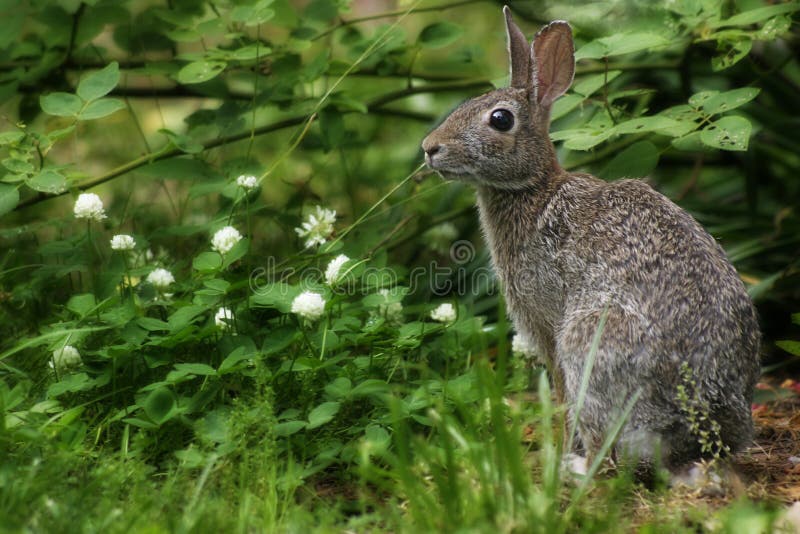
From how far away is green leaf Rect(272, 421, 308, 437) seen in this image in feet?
11.7

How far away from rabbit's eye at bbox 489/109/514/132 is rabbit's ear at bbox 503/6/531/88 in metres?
0.22

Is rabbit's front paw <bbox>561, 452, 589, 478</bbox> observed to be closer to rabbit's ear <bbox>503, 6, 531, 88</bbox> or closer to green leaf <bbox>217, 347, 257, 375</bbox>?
green leaf <bbox>217, 347, 257, 375</bbox>

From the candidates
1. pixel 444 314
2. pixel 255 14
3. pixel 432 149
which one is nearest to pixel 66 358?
pixel 444 314

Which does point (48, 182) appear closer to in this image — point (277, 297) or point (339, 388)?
point (277, 297)

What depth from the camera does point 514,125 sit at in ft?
13.6

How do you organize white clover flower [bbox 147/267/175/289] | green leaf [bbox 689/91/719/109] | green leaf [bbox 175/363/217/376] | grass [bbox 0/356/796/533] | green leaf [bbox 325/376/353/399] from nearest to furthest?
1. grass [bbox 0/356/796/533]
2. green leaf [bbox 175/363/217/376]
3. green leaf [bbox 325/376/353/399]
4. white clover flower [bbox 147/267/175/289]
5. green leaf [bbox 689/91/719/109]

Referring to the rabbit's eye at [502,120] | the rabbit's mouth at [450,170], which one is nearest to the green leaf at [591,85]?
the rabbit's eye at [502,120]

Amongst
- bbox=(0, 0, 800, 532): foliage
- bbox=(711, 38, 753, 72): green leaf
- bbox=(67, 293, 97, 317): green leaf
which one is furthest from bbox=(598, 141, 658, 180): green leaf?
bbox=(67, 293, 97, 317): green leaf

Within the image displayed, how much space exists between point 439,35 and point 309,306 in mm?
2074

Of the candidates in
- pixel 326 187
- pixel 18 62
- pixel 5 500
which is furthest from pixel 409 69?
pixel 5 500

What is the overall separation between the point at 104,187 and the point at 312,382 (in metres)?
3.33

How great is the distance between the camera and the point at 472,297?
518cm

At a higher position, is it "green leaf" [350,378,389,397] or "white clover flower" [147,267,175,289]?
"white clover flower" [147,267,175,289]

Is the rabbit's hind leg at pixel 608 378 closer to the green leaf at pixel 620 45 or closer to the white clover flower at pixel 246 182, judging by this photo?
the green leaf at pixel 620 45
